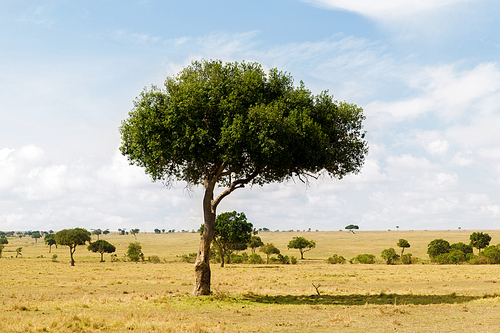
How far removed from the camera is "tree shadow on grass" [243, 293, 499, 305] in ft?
83.8

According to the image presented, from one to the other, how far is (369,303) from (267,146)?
11473 millimetres

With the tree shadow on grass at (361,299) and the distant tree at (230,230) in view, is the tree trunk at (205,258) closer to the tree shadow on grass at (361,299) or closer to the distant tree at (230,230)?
the tree shadow on grass at (361,299)

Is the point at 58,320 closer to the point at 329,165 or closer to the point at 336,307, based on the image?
the point at 336,307

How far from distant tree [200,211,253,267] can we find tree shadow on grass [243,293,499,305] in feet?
150

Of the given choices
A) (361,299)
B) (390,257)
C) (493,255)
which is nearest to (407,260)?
(390,257)

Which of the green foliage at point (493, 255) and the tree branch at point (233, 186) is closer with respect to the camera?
the tree branch at point (233, 186)

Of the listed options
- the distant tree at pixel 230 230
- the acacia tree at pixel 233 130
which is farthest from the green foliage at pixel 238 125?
the distant tree at pixel 230 230

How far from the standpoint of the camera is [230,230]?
74000 mm

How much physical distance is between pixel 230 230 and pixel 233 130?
52102 mm

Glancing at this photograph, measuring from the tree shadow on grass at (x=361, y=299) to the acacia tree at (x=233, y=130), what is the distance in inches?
179

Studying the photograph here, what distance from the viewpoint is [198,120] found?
80.4 ft

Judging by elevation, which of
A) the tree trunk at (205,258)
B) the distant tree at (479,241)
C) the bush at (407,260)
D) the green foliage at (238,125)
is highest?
the green foliage at (238,125)

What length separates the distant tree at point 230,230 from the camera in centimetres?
7438

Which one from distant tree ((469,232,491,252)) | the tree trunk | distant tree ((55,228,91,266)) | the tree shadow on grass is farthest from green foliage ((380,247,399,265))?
the tree trunk
